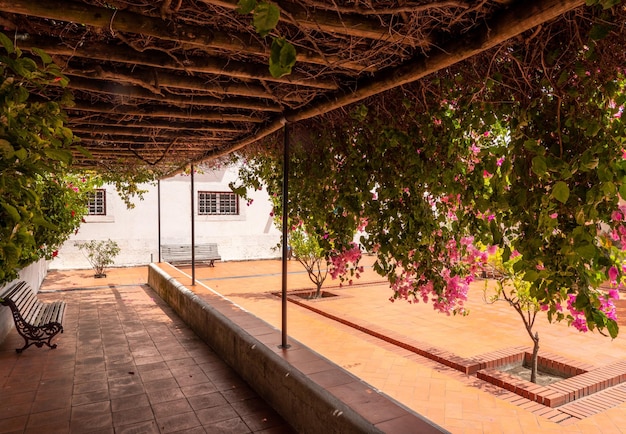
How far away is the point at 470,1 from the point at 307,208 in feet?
9.43

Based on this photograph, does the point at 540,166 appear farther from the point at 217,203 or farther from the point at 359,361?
the point at 217,203

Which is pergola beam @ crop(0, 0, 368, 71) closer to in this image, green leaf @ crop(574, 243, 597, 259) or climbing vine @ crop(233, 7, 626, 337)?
climbing vine @ crop(233, 7, 626, 337)

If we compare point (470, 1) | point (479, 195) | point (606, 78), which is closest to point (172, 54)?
point (470, 1)

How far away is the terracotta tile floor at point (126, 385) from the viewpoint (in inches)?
138

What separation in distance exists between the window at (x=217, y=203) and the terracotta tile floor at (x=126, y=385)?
8718 mm

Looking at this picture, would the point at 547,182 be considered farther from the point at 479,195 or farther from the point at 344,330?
the point at 344,330

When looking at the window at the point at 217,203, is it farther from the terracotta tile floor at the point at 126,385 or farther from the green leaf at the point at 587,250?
the green leaf at the point at 587,250

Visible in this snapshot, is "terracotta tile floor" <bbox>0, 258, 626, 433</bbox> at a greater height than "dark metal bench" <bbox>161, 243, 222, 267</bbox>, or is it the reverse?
"dark metal bench" <bbox>161, 243, 222, 267</bbox>

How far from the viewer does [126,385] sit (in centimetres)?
427

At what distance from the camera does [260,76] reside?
8.27ft

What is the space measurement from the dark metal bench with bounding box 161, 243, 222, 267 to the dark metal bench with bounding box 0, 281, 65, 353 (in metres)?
7.58

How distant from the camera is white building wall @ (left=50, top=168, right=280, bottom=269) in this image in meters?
13.6

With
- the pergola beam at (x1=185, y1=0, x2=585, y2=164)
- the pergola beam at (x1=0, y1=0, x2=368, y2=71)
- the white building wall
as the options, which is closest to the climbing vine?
the pergola beam at (x1=185, y1=0, x2=585, y2=164)

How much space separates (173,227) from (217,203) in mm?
1774
